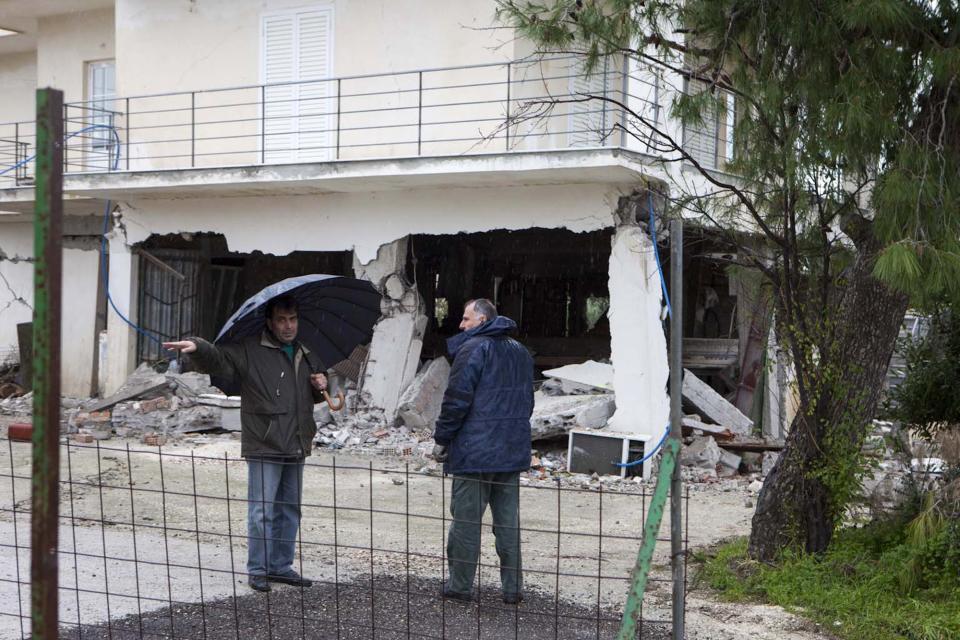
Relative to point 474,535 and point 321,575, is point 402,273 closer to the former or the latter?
point 321,575

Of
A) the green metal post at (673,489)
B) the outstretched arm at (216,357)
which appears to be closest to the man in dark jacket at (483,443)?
the outstretched arm at (216,357)

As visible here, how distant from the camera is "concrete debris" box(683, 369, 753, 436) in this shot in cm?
1350

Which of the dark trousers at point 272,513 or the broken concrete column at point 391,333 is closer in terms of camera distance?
the dark trousers at point 272,513

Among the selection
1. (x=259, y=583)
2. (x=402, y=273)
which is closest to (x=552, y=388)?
(x=402, y=273)

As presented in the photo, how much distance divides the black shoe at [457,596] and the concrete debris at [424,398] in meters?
7.43

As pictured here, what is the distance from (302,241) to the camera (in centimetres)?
1416

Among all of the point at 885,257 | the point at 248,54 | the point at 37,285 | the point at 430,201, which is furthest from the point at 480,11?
the point at 37,285

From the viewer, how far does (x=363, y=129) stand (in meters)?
13.4

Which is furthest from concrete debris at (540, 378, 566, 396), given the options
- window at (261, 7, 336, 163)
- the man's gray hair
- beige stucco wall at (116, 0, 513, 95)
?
the man's gray hair

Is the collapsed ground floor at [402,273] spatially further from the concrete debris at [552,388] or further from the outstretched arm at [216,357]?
the outstretched arm at [216,357]

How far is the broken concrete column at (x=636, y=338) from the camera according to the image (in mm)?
12047

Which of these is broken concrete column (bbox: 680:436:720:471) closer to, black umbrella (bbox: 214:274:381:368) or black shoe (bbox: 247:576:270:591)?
black umbrella (bbox: 214:274:381:368)

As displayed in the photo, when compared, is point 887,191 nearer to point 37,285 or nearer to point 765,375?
point 37,285

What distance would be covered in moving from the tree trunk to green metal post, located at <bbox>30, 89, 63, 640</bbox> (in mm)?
5146
